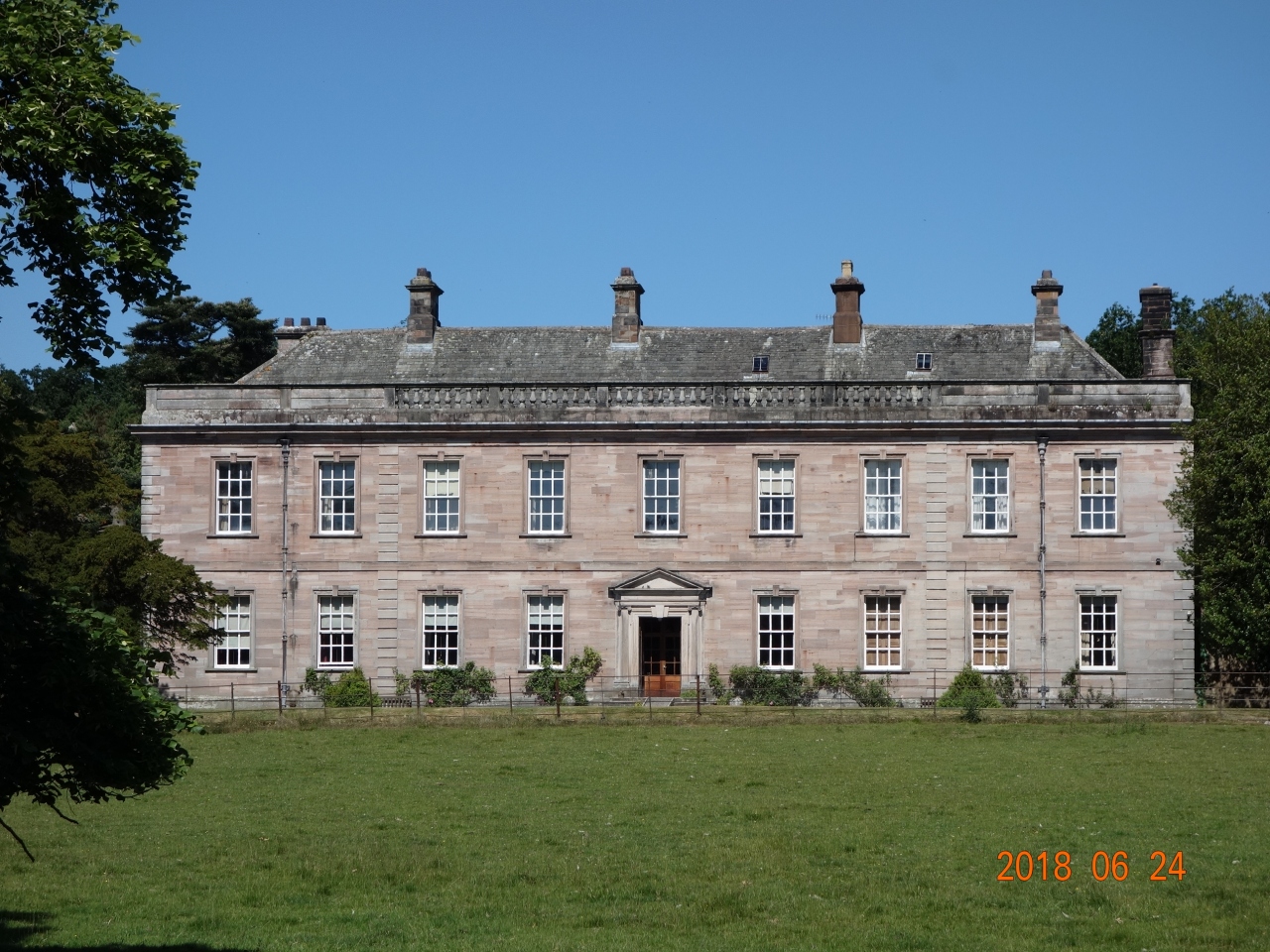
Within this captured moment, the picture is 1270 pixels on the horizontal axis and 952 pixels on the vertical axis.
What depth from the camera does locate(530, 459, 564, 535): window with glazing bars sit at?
134ft

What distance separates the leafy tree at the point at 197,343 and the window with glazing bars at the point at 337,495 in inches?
943

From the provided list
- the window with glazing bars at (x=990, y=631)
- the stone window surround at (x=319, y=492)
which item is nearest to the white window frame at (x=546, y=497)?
the stone window surround at (x=319, y=492)

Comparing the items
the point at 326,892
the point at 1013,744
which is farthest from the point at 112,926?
the point at 1013,744

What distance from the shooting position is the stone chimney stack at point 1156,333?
41.0 meters

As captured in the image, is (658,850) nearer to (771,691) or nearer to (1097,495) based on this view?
(771,691)

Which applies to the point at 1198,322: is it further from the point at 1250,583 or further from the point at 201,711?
the point at 201,711

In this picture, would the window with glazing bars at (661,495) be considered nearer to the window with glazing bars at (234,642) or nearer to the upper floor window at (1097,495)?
the upper floor window at (1097,495)

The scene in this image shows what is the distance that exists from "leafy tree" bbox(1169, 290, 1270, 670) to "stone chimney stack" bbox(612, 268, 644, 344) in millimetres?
14355

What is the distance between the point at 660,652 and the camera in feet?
134

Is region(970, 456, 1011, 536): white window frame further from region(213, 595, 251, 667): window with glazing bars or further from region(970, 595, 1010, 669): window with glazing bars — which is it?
region(213, 595, 251, 667): window with glazing bars

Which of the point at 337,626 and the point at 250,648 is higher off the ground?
the point at 337,626

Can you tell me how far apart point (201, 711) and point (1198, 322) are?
3859cm

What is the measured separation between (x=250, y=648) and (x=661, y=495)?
10727 millimetres

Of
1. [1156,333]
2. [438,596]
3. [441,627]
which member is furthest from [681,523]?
[1156,333]
